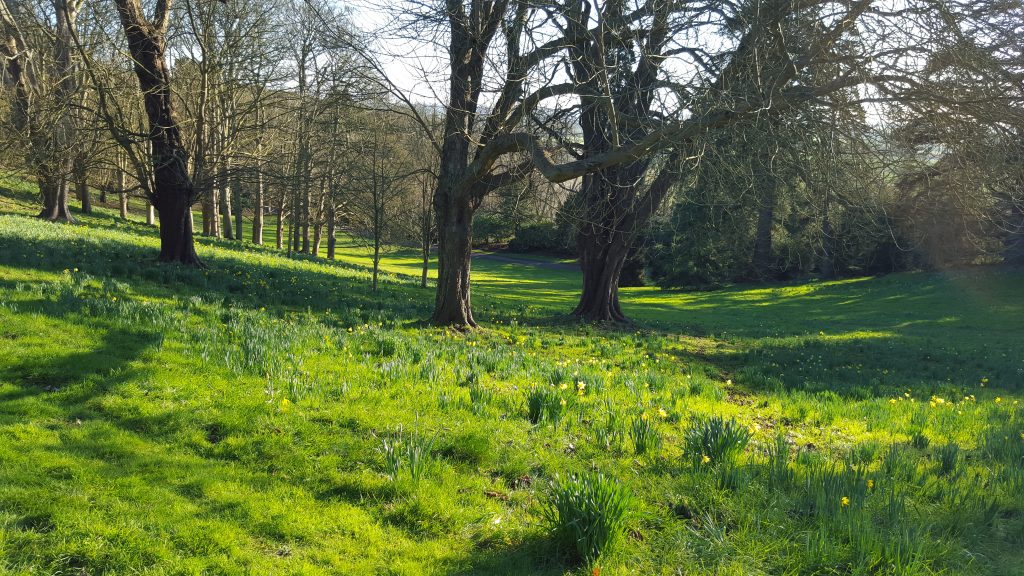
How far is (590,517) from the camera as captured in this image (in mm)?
3066

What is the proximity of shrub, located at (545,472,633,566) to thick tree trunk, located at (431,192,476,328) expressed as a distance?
8.00 metres

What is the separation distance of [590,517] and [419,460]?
4.13ft

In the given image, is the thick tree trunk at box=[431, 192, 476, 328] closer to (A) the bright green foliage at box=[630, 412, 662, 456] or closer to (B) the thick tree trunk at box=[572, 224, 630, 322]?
(B) the thick tree trunk at box=[572, 224, 630, 322]

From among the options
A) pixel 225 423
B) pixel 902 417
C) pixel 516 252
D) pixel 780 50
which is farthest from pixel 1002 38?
pixel 516 252

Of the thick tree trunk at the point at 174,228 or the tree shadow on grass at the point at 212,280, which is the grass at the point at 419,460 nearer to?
the tree shadow on grass at the point at 212,280

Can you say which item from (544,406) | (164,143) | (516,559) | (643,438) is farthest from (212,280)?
(516,559)

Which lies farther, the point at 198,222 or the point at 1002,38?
the point at 198,222

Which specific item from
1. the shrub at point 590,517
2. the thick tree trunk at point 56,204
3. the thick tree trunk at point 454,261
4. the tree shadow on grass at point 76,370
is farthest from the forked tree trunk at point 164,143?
the thick tree trunk at point 56,204

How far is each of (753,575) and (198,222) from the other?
57776 millimetres

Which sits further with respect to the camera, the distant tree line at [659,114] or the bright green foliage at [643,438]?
the distant tree line at [659,114]

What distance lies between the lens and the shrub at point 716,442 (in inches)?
165

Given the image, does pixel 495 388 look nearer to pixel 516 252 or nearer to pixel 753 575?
pixel 753 575

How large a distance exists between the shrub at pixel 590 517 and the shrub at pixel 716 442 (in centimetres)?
123

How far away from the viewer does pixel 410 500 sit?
3570 millimetres
